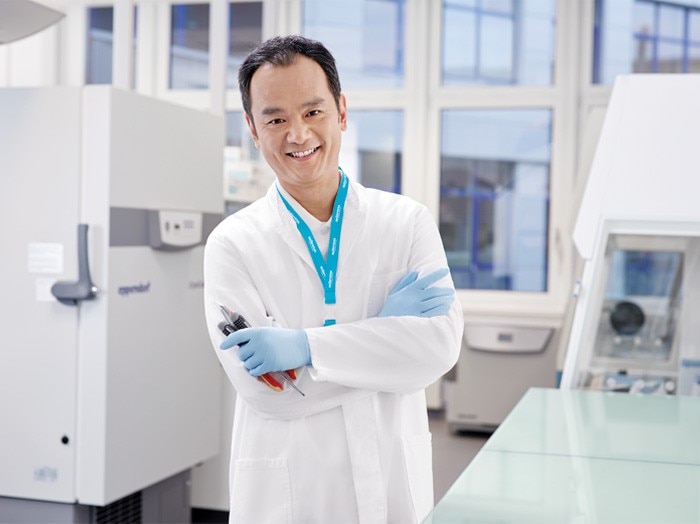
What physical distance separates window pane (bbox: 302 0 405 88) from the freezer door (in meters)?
3.54

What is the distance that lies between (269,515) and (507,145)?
15.6 feet

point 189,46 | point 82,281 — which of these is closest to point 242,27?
point 189,46

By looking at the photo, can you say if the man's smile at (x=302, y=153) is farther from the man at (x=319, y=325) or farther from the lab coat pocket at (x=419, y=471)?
the lab coat pocket at (x=419, y=471)

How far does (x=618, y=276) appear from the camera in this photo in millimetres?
2816

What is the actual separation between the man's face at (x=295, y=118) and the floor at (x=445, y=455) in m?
2.37

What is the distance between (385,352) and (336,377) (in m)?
0.10

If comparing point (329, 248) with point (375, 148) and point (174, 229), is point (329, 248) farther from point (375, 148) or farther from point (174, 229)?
point (375, 148)

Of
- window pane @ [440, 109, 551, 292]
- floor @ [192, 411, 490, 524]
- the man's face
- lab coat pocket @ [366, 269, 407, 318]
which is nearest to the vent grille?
floor @ [192, 411, 490, 524]

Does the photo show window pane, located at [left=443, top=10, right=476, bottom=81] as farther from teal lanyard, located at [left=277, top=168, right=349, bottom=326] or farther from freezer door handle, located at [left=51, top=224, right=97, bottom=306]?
teal lanyard, located at [left=277, top=168, right=349, bottom=326]

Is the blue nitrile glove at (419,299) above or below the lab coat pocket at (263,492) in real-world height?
above

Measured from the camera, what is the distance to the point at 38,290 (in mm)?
2783

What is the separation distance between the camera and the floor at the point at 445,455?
3633 millimetres

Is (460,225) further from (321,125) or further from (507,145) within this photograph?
(321,125)

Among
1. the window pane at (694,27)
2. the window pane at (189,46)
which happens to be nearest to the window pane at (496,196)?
the window pane at (694,27)
